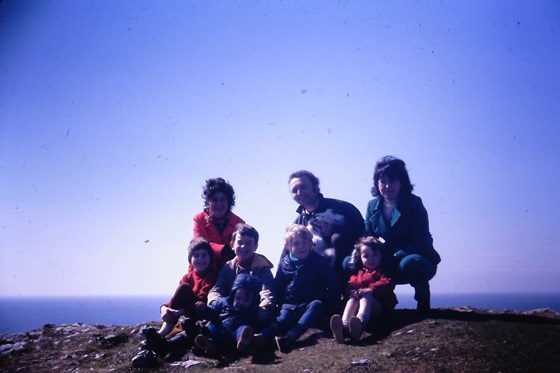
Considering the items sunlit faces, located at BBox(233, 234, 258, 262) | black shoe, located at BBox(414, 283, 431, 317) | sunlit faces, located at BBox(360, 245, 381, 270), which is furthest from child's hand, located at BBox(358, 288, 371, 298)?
sunlit faces, located at BBox(233, 234, 258, 262)

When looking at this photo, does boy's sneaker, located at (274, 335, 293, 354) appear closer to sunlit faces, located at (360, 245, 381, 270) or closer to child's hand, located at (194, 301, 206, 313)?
child's hand, located at (194, 301, 206, 313)

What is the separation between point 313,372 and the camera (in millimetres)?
4715

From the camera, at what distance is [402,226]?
7270mm

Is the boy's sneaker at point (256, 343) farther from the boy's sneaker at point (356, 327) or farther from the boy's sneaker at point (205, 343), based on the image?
the boy's sneaker at point (356, 327)

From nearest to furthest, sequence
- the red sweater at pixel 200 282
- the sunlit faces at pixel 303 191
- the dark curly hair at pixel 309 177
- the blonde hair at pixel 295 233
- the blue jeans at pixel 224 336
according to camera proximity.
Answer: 1. the blue jeans at pixel 224 336
2. the red sweater at pixel 200 282
3. the blonde hair at pixel 295 233
4. the sunlit faces at pixel 303 191
5. the dark curly hair at pixel 309 177

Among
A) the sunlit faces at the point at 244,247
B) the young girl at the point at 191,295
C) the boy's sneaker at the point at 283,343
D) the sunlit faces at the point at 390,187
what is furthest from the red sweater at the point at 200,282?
the sunlit faces at the point at 390,187

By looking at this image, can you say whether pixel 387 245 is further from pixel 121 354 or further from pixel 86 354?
pixel 86 354

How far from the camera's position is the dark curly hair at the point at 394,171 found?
7.57 meters

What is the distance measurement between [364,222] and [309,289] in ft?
7.01

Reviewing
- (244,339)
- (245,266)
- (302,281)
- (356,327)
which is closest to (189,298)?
(245,266)

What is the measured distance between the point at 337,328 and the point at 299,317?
98 cm

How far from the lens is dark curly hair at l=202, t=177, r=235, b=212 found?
869 centimetres

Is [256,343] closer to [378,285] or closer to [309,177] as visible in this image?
[378,285]

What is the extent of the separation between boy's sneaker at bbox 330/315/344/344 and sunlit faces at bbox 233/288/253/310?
150 cm
